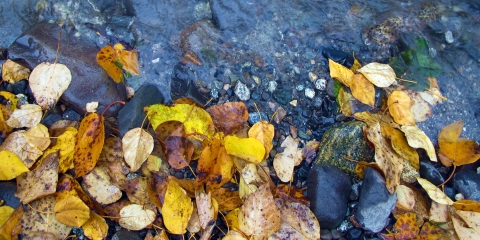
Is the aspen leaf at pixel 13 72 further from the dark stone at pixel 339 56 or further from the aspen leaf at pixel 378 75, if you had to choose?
the aspen leaf at pixel 378 75

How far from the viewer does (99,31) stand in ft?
7.43

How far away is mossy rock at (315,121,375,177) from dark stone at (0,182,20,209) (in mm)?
1401

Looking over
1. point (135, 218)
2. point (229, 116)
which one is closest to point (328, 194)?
point (229, 116)

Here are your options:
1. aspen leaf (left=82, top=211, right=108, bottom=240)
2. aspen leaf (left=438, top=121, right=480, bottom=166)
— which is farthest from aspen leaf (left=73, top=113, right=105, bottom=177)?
aspen leaf (left=438, top=121, right=480, bottom=166)

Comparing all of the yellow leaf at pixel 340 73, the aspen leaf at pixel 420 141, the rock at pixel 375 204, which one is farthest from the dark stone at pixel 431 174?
the yellow leaf at pixel 340 73

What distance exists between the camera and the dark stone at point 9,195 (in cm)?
186

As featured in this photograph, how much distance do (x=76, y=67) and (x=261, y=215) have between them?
3.81 feet

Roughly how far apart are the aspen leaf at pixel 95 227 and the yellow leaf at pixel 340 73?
1315 mm

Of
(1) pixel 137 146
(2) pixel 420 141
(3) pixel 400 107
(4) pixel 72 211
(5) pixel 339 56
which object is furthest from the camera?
(5) pixel 339 56

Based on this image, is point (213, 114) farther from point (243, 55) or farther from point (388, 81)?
point (388, 81)

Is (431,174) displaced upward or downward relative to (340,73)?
downward

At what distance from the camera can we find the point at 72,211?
181cm

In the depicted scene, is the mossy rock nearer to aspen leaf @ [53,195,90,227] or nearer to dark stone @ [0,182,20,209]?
aspen leaf @ [53,195,90,227]

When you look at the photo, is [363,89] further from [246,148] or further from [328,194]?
[246,148]
